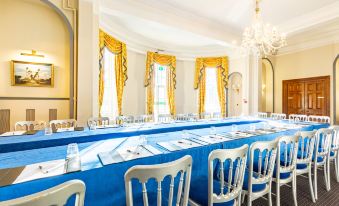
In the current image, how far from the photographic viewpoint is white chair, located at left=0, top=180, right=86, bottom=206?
692 mm

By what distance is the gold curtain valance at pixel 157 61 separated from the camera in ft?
20.4

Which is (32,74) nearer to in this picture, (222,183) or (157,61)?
(157,61)

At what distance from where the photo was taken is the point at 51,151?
1723 millimetres

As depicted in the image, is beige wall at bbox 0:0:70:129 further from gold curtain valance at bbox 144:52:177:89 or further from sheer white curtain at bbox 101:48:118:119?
gold curtain valance at bbox 144:52:177:89

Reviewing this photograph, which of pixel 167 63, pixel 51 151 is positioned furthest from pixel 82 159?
pixel 167 63

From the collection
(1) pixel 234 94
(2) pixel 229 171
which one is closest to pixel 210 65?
(1) pixel 234 94

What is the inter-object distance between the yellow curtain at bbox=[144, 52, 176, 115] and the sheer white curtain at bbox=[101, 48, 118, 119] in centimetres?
127

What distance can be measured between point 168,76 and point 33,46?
4245 millimetres

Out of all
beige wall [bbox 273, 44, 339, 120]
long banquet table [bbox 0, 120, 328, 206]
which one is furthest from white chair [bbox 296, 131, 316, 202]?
beige wall [bbox 273, 44, 339, 120]

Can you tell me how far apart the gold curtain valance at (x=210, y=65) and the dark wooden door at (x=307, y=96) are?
2538 millimetres

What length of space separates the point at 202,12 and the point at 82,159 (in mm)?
4531

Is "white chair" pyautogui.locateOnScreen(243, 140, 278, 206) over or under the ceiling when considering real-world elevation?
under

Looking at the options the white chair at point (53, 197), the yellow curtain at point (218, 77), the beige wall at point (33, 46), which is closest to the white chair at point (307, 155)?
the white chair at point (53, 197)

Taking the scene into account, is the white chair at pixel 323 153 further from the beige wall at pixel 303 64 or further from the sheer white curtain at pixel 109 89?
the beige wall at pixel 303 64
